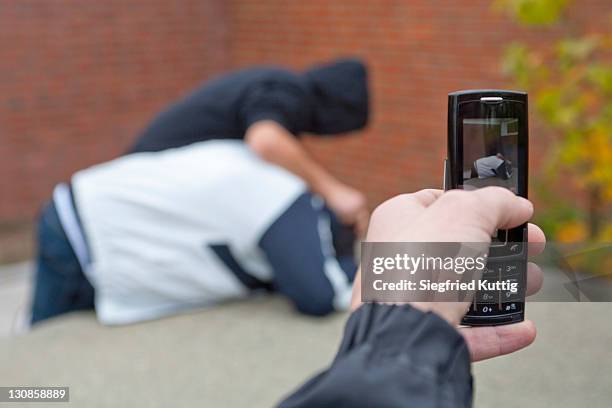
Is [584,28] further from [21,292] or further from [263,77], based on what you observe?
[21,292]

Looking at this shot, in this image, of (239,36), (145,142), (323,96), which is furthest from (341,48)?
(145,142)

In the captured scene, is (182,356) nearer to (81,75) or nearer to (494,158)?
(494,158)

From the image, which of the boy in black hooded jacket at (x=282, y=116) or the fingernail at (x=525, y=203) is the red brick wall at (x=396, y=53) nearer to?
the boy in black hooded jacket at (x=282, y=116)

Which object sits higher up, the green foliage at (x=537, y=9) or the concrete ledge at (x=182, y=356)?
the green foliage at (x=537, y=9)

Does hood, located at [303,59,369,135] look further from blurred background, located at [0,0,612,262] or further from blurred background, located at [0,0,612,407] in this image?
blurred background, located at [0,0,612,262]

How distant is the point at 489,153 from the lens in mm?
875

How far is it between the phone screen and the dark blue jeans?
6.46 ft

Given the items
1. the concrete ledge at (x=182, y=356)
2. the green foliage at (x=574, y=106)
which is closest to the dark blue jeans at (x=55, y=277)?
the concrete ledge at (x=182, y=356)

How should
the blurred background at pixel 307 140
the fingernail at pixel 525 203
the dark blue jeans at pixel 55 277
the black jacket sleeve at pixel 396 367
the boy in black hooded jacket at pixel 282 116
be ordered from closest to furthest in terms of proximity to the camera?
the black jacket sleeve at pixel 396 367, the fingernail at pixel 525 203, the blurred background at pixel 307 140, the dark blue jeans at pixel 55 277, the boy in black hooded jacket at pixel 282 116

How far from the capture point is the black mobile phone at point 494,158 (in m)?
0.87

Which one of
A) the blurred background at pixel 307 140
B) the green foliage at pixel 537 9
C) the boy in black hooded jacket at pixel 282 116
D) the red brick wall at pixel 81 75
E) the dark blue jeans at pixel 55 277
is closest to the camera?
the blurred background at pixel 307 140

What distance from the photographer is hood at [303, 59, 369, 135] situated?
321 cm

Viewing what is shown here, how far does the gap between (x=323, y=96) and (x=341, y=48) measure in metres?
2.53

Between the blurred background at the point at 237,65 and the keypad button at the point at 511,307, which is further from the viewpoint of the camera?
the blurred background at the point at 237,65
